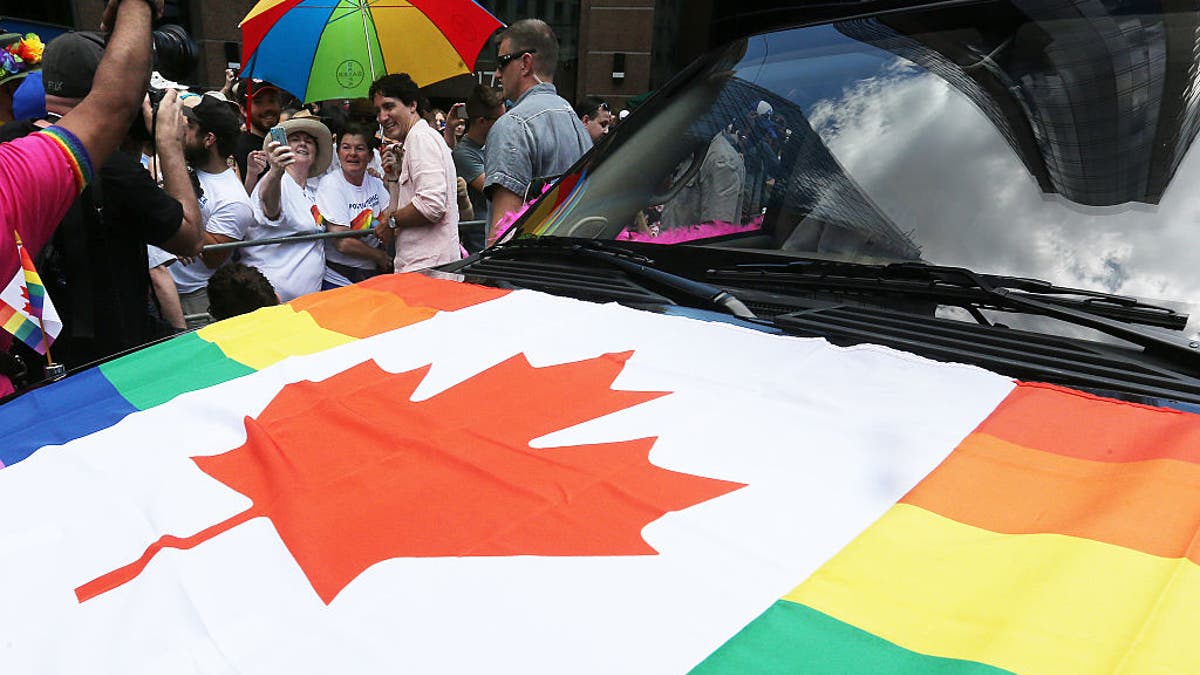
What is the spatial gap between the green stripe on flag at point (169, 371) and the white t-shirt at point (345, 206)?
3.00m

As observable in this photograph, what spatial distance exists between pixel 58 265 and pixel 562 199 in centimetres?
153

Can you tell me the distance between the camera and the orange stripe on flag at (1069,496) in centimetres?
95

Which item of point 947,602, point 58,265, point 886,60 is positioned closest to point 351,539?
point 947,602

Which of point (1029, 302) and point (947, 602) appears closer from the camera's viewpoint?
point (947, 602)

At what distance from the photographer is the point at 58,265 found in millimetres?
2434

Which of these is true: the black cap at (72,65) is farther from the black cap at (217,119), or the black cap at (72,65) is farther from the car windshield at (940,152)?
the black cap at (217,119)

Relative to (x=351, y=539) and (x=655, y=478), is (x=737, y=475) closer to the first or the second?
(x=655, y=478)

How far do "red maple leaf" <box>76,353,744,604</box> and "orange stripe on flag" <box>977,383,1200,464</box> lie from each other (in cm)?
45

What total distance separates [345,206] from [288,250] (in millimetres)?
610

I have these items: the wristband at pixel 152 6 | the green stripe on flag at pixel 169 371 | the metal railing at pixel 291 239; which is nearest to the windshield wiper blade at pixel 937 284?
the green stripe on flag at pixel 169 371

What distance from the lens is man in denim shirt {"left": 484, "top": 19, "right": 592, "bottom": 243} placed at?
3.91m

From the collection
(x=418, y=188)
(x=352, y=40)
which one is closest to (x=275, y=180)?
(x=418, y=188)

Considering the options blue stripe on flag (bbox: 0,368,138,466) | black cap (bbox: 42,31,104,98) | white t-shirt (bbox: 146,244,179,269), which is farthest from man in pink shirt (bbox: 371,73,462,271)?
blue stripe on flag (bbox: 0,368,138,466)

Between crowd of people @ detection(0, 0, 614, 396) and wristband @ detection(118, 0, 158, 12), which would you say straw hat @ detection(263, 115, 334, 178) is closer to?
crowd of people @ detection(0, 0, 614, 396)
